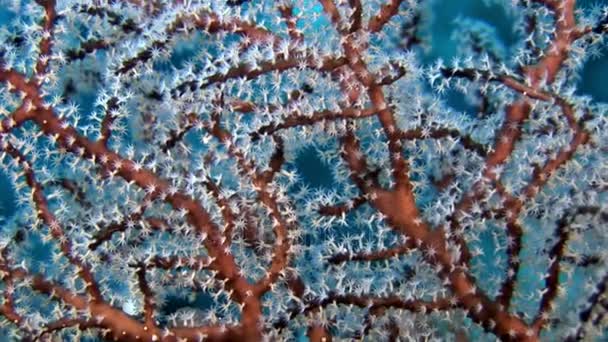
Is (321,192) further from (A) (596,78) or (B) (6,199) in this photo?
(B) (6,199)

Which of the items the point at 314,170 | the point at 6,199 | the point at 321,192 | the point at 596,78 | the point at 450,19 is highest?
the point at 450,19

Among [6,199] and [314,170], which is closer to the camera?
[314,170]

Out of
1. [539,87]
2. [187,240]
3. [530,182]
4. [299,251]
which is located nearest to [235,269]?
[299,251]

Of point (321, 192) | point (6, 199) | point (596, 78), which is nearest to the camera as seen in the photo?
point (321, 192)

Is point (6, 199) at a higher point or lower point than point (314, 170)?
lower

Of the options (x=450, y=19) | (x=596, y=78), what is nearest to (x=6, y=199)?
(x=450, y=19)

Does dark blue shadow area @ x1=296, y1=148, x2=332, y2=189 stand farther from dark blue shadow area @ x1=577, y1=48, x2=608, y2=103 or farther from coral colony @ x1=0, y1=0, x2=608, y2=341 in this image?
dark blue shadow area @ x1=577, y1=48, x2=608, y2=103

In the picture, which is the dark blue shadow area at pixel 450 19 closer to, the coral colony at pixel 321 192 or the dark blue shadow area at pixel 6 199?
the coral colony at pixel 321 192

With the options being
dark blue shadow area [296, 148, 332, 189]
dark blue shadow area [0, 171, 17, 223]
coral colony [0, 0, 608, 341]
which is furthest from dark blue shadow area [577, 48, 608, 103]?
dark blue shadow area [0, 171, 17, 223]
